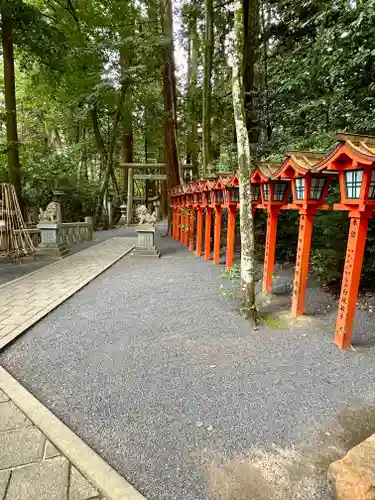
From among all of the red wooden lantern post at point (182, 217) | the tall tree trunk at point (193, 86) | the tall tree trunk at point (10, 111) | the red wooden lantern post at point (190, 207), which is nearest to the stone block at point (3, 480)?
the red wooden lantern post at point (190, 207)

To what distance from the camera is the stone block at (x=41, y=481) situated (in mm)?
1669

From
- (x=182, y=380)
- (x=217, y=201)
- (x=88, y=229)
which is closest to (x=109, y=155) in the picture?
(x=88, y=229)

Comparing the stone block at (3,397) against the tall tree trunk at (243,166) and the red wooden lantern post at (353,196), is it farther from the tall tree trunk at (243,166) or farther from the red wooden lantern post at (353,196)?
the red wooden lantern post at (353,196)

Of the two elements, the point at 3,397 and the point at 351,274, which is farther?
the point at 351,274

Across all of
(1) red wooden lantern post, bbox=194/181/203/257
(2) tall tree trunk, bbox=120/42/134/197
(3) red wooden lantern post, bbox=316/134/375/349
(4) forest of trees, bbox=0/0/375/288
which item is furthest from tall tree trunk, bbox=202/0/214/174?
(3) red wooden lantern post, bbox=316/134/375/349

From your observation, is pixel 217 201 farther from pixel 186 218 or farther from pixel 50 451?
pixel 50 451

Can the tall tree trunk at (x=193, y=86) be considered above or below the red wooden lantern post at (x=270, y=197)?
above

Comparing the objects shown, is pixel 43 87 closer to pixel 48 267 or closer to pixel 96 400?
pixel 48 267

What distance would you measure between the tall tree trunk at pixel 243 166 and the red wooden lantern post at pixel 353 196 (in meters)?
0.95

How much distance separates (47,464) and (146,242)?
7.03 meters

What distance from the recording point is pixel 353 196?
10.3 feet

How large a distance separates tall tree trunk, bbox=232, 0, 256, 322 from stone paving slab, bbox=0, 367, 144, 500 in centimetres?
270

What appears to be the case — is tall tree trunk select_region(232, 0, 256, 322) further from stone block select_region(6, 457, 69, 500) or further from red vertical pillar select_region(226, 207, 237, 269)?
stone block select_region(6, 457, 69, 500)

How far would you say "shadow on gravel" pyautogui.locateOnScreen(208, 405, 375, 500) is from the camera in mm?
1738
